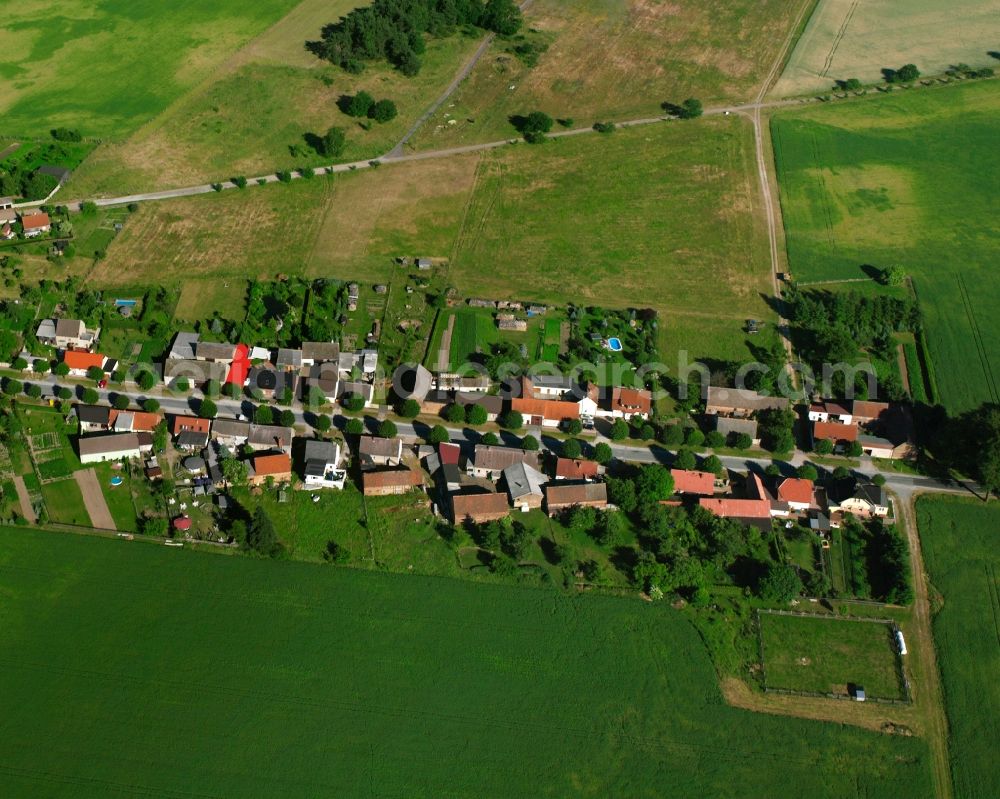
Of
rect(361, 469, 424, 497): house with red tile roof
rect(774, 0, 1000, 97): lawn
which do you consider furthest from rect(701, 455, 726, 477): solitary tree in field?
rect(774, 0, 1000, 97): lawn

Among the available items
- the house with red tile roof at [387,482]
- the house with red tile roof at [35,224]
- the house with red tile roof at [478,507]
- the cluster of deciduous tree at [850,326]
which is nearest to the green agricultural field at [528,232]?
the cluster of deciduous tree at [850,326]

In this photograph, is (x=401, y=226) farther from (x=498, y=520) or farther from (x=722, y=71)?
(x=722, y=71)

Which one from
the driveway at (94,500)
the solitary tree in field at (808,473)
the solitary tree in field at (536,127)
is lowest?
the solitary tree in field at (808,473)

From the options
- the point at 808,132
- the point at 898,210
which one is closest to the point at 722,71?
the point at 808,132

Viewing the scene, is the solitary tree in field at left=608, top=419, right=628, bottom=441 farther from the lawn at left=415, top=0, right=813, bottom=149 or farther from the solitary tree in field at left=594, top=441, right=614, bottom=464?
the lawn at left=415, top=0, right=813, bottom=149

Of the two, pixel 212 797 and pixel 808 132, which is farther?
pixel 808 132

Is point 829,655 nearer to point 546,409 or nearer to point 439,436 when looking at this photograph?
point 546,409

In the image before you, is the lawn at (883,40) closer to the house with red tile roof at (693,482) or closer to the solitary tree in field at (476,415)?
the house with red tile roof at (693,482)
